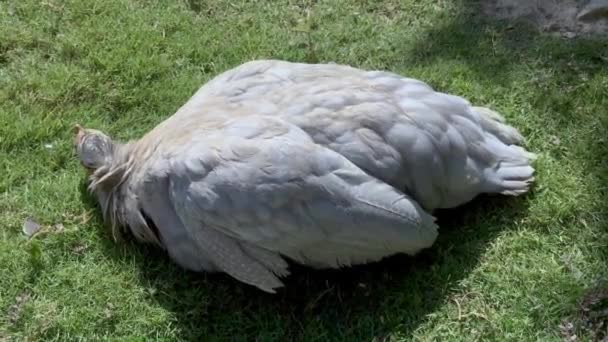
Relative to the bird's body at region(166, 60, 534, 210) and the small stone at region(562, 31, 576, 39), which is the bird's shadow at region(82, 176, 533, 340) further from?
the small stone at region(562, 31, 576, 39)

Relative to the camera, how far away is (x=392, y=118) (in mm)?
3174

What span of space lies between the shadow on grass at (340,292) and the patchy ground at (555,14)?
1.24 m

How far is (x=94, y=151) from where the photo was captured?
358 centimetres

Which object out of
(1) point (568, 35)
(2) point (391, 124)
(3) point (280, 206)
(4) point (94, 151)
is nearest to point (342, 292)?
(3) point (280, 206)

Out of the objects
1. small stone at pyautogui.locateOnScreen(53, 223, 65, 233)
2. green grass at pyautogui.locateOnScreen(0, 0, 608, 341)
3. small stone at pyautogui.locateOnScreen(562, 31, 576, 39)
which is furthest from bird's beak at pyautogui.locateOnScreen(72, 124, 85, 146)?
small stone at pyautogui.locateOnScreen(562, 31, 576, 39)

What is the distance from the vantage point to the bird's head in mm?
3574

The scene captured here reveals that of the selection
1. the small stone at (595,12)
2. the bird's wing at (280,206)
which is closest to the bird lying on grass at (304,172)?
the bird's wing at (280,206)

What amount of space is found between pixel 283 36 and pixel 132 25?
2.62 feet

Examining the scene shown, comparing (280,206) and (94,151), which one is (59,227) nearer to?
(94,151)

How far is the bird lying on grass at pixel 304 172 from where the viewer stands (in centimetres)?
300

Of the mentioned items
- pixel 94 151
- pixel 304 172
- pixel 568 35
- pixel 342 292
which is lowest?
pixel 342 292

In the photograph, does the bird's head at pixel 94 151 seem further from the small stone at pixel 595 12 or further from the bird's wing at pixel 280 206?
the small stone at pixel 595 12

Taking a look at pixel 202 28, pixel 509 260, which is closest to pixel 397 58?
pixel 202 28

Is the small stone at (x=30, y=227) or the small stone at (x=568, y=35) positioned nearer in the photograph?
the small stone at (x=30, y=227)
